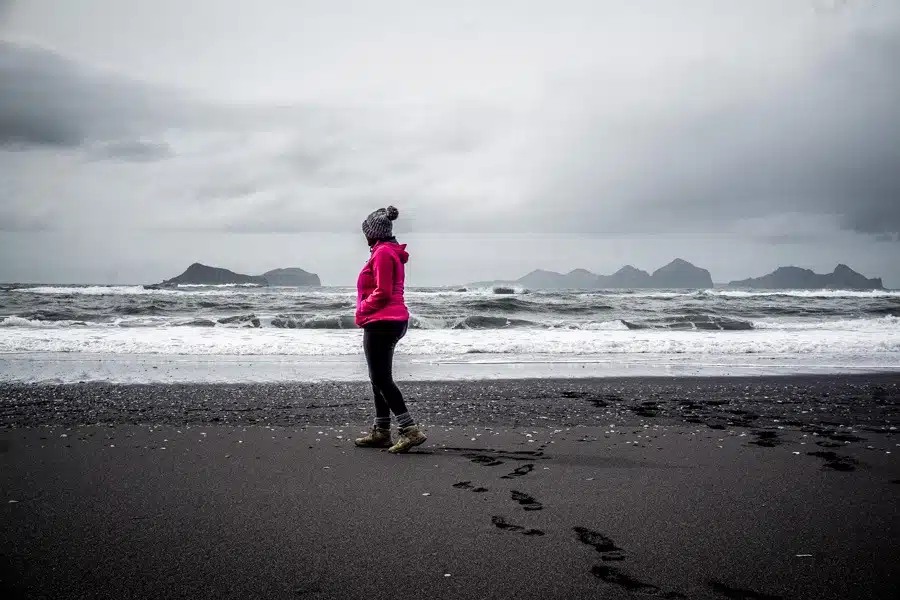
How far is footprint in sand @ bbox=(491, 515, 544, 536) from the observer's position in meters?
3.38

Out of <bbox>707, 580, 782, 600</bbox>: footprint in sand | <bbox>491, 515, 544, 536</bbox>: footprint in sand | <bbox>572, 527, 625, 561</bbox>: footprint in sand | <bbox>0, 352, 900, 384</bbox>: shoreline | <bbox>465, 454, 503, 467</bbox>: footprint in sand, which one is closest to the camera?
<bbox>707, 580, 782, 600</bbox>: footprint in sand

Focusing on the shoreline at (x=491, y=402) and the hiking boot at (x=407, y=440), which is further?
the shoreline at (x=491, y=402)

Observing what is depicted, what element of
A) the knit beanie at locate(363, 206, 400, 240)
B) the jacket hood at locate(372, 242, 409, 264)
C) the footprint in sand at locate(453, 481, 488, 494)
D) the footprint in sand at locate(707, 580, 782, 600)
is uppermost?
the knit beanie at locate(363, 206, 400, 240)

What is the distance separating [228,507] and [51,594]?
1.22 meters

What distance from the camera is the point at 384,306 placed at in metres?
5.19

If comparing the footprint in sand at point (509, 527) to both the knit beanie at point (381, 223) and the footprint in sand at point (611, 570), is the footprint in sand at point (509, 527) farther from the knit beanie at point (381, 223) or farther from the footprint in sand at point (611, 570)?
the knit beanie at point (381, 223)

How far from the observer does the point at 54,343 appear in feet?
50.0

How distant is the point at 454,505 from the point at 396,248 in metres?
2.36

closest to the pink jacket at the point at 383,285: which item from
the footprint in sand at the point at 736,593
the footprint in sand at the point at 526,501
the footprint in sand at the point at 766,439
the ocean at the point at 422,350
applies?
the footprint in sand at the point at 526,501

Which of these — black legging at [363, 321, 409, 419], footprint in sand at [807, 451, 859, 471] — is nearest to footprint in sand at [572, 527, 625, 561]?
black legging at [363, 321, 409, 419]

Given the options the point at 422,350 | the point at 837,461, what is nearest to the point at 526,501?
the point at 837,461

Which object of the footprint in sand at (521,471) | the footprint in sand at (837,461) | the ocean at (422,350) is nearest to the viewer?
the footprint in sand at (521,471)

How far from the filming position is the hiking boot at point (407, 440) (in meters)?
5.28

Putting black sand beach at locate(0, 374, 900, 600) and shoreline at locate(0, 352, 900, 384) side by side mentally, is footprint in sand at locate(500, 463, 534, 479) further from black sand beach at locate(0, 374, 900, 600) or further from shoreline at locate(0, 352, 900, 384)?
shoreline at locate(0, 352, 900, 384)
